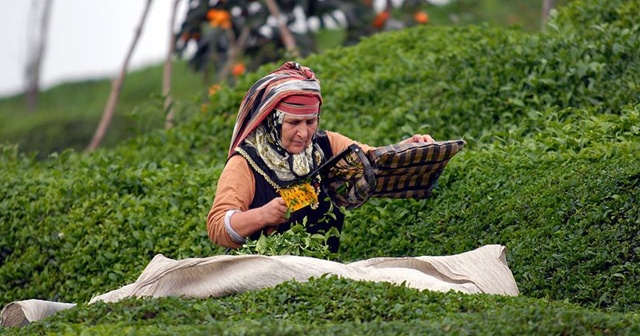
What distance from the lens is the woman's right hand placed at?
5.84m

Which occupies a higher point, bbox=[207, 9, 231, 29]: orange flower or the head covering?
the head covering

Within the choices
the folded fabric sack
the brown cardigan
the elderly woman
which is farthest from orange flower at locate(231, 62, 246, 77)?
the folded fabric sack

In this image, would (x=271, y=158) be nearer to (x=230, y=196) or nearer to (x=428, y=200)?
(x=230, y=196)

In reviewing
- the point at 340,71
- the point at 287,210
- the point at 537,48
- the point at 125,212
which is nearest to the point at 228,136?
the point at 340,71

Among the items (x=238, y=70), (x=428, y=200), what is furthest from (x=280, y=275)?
(x=238, y=70)

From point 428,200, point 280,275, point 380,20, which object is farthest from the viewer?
point 380,20

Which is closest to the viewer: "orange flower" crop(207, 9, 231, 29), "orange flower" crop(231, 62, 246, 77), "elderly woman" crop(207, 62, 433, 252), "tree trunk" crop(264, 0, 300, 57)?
"elderly woman" crop(207, 62, 433, 252)

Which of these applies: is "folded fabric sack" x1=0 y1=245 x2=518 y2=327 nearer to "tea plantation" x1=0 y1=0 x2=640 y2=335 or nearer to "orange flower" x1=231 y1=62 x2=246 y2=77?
"tea plantation" x1=0 y1=0 x2=640 y2=335

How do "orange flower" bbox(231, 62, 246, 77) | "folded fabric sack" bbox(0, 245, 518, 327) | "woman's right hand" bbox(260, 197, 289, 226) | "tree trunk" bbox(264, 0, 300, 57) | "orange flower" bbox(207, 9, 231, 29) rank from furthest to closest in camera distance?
1. "orange flower" bbox(207, 9, 231, 29)
2. "orange flower" bbox(231, 62, 246, 77)
3. "tree trunk" bbox(264, 0, 300, 57)
4. "woman's right hand" bbox(260, 197, 289, 226)
5. "folded fabric sack" bbox(0, 245, 518, 327)

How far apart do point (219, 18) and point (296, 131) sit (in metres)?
6.30

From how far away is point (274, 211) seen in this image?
19.2 ft

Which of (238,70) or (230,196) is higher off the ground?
(230,196)

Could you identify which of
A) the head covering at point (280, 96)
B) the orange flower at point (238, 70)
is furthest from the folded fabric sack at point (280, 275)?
the orange flower at point (238, 70)

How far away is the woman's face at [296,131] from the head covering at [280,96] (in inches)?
1.5
